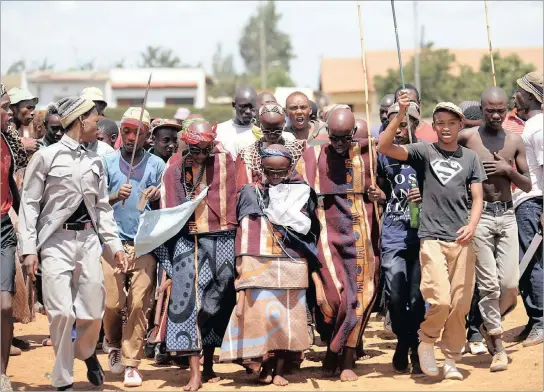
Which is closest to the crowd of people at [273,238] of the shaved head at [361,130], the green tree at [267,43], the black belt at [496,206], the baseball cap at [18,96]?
the black belt at [496,206]

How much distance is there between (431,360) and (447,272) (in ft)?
2.41

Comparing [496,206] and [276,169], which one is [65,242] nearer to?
[276,169]

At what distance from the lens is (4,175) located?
25.7 feet

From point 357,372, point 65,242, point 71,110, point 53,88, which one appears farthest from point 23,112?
point 53,88

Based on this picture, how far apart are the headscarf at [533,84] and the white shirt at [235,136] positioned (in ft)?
9.44

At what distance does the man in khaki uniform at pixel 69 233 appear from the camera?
7.35 m

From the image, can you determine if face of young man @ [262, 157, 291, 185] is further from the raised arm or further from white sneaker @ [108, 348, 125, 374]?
white sneaker @ [108, 348, 125, 374]

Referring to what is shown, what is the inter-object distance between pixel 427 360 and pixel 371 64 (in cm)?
5535

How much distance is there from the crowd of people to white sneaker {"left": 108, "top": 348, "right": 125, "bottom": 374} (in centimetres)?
1

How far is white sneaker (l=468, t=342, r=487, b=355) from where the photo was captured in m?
9.06

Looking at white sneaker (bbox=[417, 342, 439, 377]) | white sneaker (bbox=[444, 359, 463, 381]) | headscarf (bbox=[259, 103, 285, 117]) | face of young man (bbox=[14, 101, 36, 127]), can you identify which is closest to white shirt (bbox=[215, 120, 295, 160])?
face of young man (bbox=[14, 101, 36, 127])

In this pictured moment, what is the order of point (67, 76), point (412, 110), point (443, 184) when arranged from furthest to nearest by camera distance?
point (67, 76) < point (412, 110) < point (443, 184)

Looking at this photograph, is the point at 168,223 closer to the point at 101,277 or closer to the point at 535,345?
the point at 101,277

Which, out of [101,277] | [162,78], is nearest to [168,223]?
[101,277]
